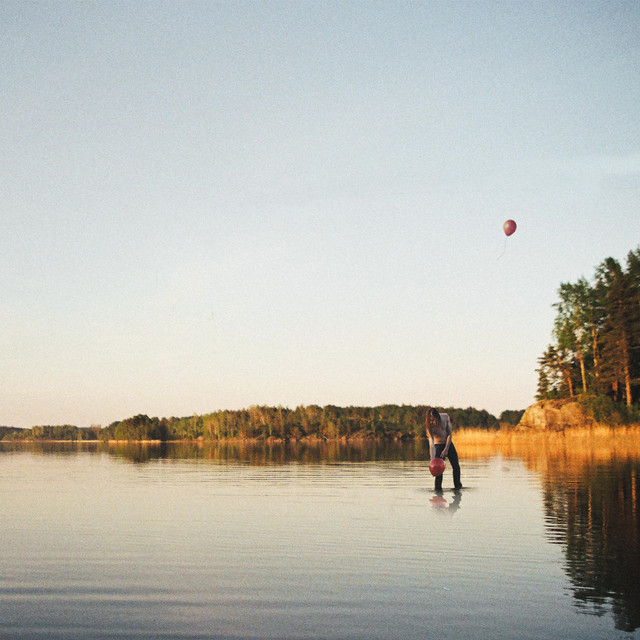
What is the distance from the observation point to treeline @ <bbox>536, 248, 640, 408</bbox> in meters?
68.9

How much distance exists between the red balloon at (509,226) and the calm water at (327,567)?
23975mm

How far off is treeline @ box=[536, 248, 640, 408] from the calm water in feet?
181

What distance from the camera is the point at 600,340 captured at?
250 feet

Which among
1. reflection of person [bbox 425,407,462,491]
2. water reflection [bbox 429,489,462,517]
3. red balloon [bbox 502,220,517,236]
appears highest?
red balloon [bbox 502,220,517,236]

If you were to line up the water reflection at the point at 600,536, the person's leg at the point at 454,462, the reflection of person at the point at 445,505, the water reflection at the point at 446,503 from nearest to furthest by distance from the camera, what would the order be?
the water reflection at the point at 600,536 < the water reflection at the point at 446,503 < the reflection of person at the point at 445,505 < the person's leg at the point at 454,462

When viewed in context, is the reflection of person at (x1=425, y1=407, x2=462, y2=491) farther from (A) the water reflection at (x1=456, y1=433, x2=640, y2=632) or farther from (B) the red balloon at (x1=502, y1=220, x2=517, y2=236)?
(B) the red balloon at (x1=502, y1=220, x2=517, y2=236)

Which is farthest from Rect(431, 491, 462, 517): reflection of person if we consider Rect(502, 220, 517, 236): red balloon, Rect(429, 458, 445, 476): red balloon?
Rect(502, 220, 517, 236): red balloon

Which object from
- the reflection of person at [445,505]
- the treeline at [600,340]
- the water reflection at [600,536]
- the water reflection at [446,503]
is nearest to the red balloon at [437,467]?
the water reflection at [446,503]

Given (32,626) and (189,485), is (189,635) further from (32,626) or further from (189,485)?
(189,485)

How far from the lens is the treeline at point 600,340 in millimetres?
68875

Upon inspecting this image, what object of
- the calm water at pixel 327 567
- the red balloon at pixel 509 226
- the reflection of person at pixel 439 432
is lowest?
the calm water at pixel 327 567

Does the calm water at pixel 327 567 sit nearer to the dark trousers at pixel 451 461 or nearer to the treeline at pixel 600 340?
the dark trousers at pixel 451 461

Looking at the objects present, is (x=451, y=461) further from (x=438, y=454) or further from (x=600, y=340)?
(x=600, y=340)

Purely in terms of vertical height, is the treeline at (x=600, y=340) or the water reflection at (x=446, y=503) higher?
the treeline at (x=600, y=340)
